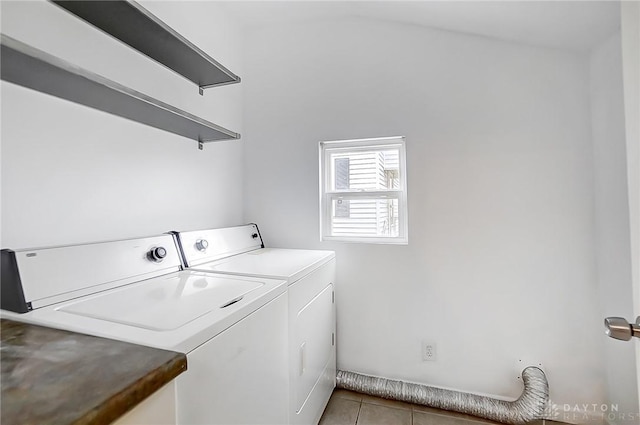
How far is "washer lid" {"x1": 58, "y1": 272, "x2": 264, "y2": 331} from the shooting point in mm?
782

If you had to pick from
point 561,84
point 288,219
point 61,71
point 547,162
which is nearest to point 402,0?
point 561,84

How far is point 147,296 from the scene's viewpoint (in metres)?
0.98

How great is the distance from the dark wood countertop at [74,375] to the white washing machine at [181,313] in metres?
0.04

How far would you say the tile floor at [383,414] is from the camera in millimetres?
1617

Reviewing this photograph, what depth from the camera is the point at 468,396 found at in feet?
5.50

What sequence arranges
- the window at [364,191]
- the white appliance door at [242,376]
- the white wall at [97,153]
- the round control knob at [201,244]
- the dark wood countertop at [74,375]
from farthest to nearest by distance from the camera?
the window at [364,191], the round control knob at [201,244], the white wall at [97,153], the white appliance door at [242,376], the dark wood countertop at [74,375]

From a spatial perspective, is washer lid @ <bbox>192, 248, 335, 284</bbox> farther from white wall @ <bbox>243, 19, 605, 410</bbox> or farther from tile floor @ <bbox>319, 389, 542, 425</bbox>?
tile floor @ <bbox>319, 389, 542, 425</bbox>

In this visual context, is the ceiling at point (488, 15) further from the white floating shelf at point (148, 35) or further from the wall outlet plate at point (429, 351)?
the wall outlet plate at point (429, 351)

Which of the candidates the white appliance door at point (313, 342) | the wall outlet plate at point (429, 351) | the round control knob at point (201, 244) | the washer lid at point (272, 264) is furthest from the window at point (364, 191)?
the round control knob at point (201, 244)

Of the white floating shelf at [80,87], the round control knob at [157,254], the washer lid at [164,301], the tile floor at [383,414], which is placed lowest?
the tile floor at [383,414]

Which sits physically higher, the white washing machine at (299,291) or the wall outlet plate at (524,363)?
the white washing machine at (299,291)

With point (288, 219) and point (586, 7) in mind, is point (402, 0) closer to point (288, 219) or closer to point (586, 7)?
point (586, 7)

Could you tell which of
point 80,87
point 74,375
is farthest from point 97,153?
point 74,375

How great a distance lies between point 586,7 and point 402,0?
0.90 metres
